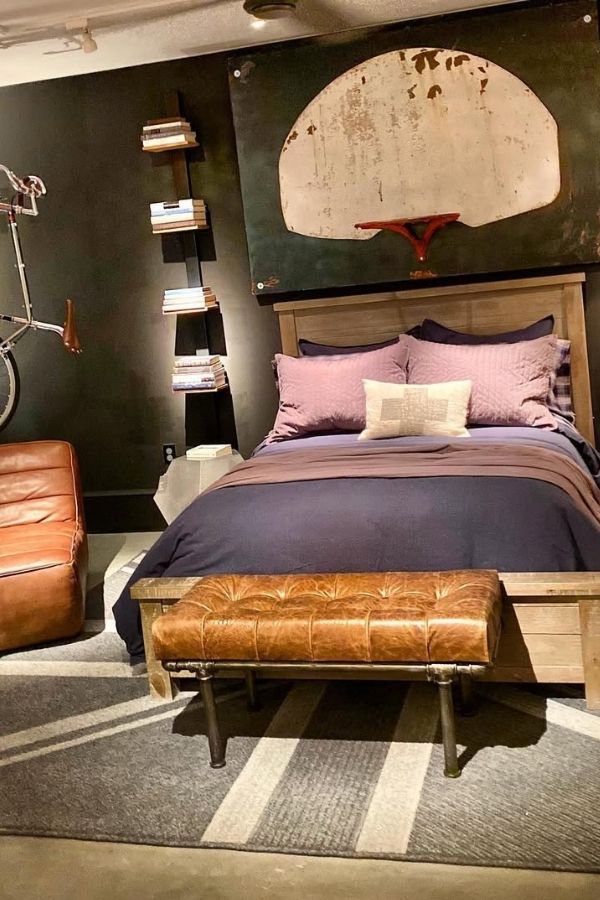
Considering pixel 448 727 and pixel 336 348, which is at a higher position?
pixel 336 348

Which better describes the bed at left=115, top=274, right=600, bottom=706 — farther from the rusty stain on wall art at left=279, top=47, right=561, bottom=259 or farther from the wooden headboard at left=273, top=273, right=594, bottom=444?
the rusty stain on wall art at left=279, top=47, right=561, bottom=259

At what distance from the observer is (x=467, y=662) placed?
2473mm

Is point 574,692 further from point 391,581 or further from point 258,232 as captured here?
point 258,232

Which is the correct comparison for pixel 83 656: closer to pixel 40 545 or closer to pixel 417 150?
pixel 40 545

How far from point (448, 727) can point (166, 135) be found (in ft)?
11.2

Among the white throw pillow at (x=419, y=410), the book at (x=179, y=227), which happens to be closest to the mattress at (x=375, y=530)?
the white throw pillow at (x=419, y=410)

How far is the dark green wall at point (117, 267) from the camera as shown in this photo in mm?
5070

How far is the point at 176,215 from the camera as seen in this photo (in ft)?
16.1

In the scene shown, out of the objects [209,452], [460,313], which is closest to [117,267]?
[209,452]

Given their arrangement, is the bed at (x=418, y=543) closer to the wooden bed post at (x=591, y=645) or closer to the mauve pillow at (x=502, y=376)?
the wooden bed post at (x=591, y=645)

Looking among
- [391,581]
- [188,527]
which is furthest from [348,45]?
[391,581]

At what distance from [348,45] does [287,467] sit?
229 centimetres

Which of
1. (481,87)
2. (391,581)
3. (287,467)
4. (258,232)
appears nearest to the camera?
(391,581)

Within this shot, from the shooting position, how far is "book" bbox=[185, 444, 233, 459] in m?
4.86
